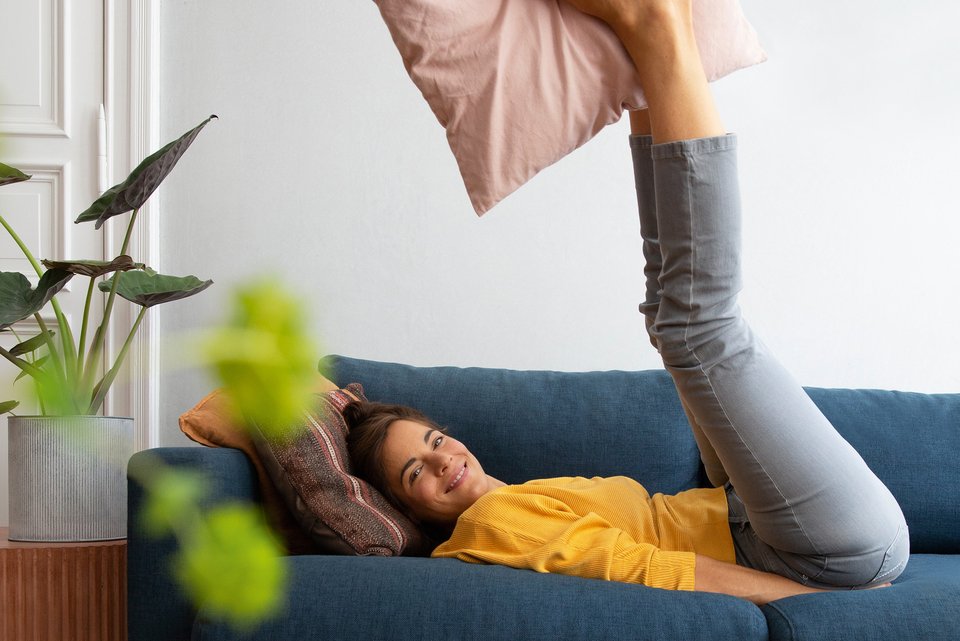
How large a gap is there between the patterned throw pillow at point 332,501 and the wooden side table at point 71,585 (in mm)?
364

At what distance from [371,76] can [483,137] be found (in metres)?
1.82

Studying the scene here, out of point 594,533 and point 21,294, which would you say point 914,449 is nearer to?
point 594,533

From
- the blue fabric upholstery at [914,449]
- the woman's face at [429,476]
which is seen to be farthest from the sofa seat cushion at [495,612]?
the blue fabric upholstery at [914,449]

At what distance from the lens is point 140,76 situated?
7.89 feet

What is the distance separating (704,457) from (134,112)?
1752 mm

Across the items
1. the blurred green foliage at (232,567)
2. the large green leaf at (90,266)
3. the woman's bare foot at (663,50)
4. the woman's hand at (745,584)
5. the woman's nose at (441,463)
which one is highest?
the woman's bare foot at (663,50)

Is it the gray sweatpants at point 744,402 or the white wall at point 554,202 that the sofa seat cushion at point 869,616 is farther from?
the white wall at point 554,202

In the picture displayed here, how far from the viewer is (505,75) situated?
29.3 inches

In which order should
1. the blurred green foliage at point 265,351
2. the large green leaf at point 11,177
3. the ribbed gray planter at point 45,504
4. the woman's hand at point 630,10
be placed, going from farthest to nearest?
the ribbed gray planter at point 45,504
the woman's hand at point 630,10
the large green leaf at point 11,177
the blurred green foliage at point 265,351

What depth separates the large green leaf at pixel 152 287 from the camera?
5.74 feet

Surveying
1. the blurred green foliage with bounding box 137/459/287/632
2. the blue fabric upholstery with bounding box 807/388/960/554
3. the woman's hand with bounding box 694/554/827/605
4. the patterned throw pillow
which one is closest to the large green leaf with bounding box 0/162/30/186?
the blurred green foliage with bounding box 137/459/287/632

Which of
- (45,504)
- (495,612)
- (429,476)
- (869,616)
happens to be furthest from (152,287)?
(869,616)

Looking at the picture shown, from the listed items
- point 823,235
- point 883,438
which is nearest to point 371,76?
point 823,235

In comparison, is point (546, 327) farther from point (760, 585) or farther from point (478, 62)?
point (478, 62)
